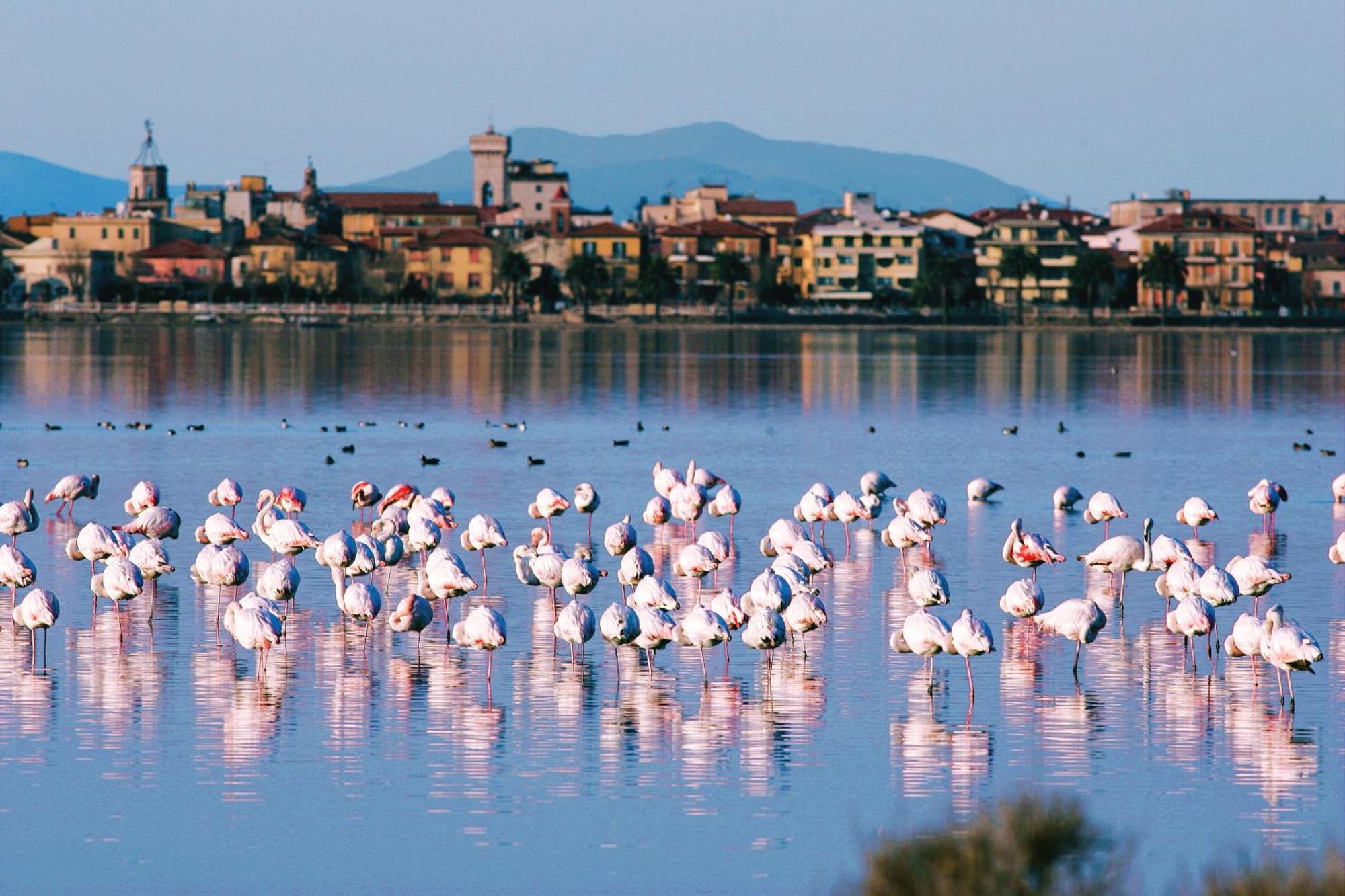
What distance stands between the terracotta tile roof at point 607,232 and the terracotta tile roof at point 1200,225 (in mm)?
37476

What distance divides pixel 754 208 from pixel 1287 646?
16772cm

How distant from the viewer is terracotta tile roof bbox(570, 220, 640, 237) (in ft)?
538

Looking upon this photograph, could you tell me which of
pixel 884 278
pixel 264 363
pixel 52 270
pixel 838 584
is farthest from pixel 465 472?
pixel 52 270

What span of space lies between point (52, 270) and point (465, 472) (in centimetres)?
13895

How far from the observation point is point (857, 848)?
14516 millimetres

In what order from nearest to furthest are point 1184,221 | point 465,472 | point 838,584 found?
1. point 838,584
2. point 465,472
3. point 1184,221

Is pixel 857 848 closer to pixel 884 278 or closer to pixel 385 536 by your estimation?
pixel 385 536

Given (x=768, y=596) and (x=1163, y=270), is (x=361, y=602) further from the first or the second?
(x=1163, y=270)

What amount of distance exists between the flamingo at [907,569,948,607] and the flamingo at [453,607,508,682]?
4051mm

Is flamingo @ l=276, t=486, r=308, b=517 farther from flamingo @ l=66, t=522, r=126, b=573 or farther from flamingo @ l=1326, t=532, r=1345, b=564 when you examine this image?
flamingo @ l=1326, t=532, r=1345, b=564

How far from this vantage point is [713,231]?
535 feet

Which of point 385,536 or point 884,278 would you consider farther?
point 884,278

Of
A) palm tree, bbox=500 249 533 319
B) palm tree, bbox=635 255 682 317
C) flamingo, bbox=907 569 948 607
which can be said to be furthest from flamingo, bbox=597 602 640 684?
palm tree, bbox=500 249 533 319

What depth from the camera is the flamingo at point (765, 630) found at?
62.0 ft
